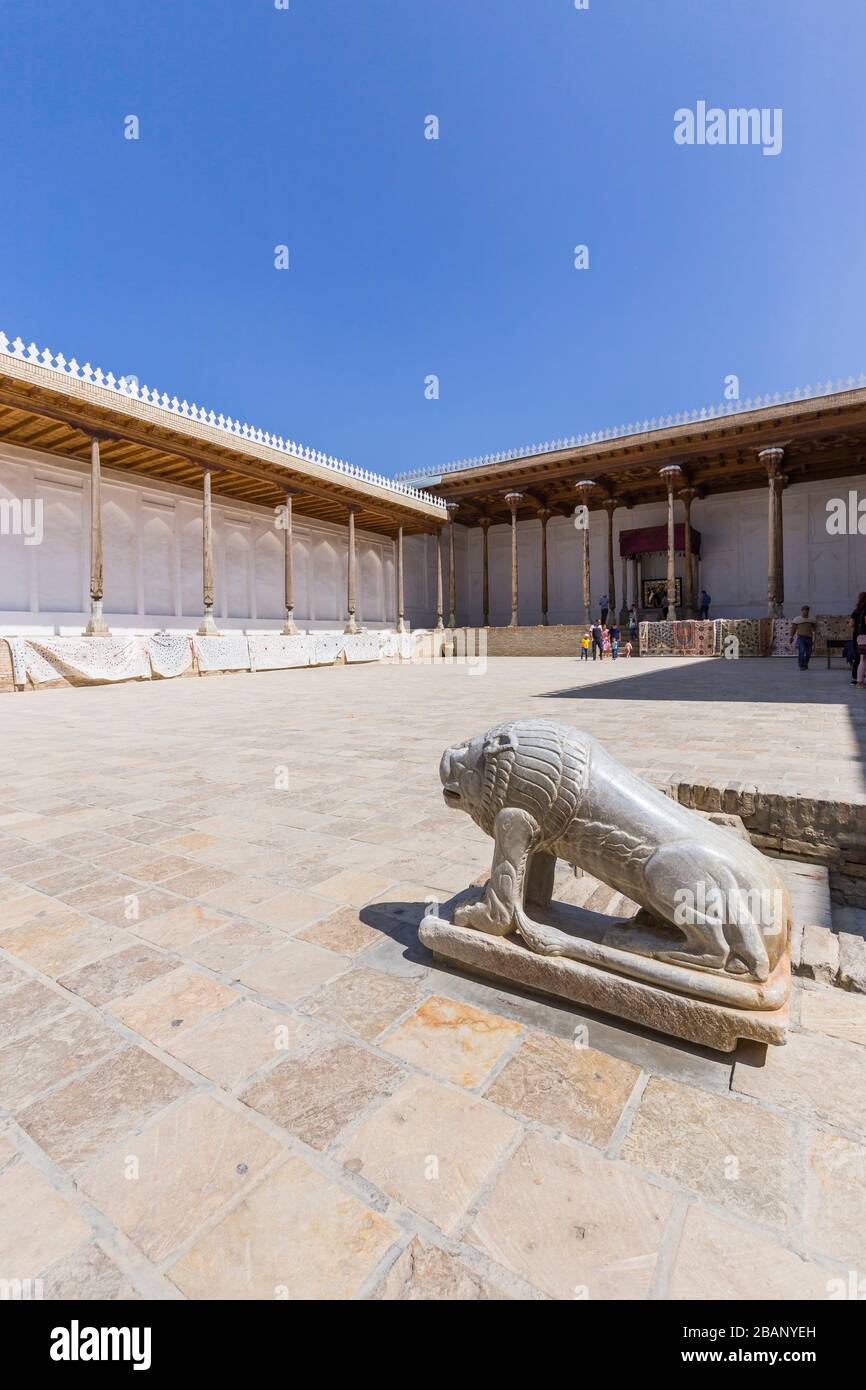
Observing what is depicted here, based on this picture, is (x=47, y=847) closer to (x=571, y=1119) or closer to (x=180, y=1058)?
(x=180, y=1058)

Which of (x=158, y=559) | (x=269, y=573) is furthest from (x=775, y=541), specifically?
(x=158, y=559)

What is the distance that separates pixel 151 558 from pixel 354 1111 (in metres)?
22.8

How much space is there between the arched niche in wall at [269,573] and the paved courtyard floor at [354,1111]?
76.4 feet

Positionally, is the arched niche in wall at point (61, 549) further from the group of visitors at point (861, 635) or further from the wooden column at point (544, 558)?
the group of visitors at point (861, 635)

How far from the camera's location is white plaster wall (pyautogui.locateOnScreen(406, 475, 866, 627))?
26.0m

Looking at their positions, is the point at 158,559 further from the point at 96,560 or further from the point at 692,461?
the point at 692,461

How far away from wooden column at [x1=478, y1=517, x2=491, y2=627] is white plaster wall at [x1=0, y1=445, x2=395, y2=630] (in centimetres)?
648

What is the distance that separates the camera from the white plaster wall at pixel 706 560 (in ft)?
85.4

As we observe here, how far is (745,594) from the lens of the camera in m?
27.5

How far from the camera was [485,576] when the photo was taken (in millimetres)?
33125

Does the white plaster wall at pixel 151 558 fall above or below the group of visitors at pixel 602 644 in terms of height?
above

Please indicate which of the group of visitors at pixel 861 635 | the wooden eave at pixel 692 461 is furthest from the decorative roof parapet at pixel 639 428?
the group of visitors at pixel 861 635

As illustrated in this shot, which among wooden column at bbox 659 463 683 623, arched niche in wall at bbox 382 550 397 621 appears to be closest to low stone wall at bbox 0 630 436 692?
arched niche in wall at bbox 382 550 397 621
